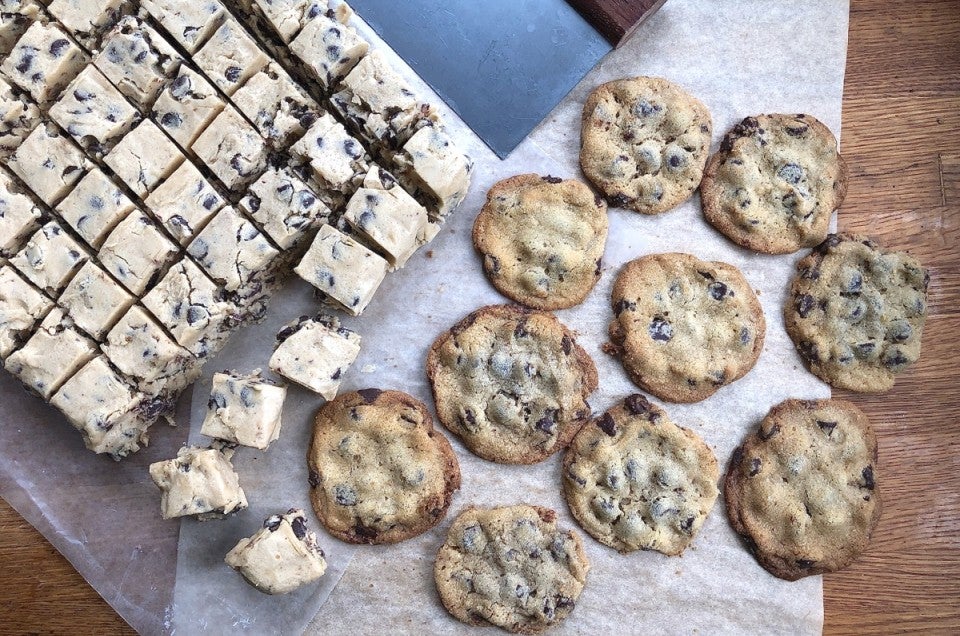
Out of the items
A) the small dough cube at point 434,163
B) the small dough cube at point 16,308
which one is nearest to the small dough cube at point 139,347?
the small dough cube at point 16,308

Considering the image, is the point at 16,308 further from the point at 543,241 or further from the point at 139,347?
the point at 543,241

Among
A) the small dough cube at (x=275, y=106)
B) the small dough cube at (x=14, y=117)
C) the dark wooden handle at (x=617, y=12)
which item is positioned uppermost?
the small dough cube at (x=14, y=117)

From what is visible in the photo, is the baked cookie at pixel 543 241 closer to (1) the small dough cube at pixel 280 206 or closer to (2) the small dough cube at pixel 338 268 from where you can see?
(2) the small dough cube at pixel 338 268

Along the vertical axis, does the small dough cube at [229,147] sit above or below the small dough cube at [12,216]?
below

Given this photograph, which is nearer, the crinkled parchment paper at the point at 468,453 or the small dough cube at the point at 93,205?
the small dough cube at the point at 93,205

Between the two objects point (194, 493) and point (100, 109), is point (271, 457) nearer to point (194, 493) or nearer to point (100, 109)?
point (194, 493)

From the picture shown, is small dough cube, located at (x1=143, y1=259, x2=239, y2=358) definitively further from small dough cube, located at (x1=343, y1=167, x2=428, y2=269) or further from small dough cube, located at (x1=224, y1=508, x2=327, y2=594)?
small dough cube, located at (x1=224, y1=508, x2=327, y2=594)

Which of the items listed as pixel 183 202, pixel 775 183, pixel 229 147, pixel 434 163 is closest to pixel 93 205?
pixel 183 202
